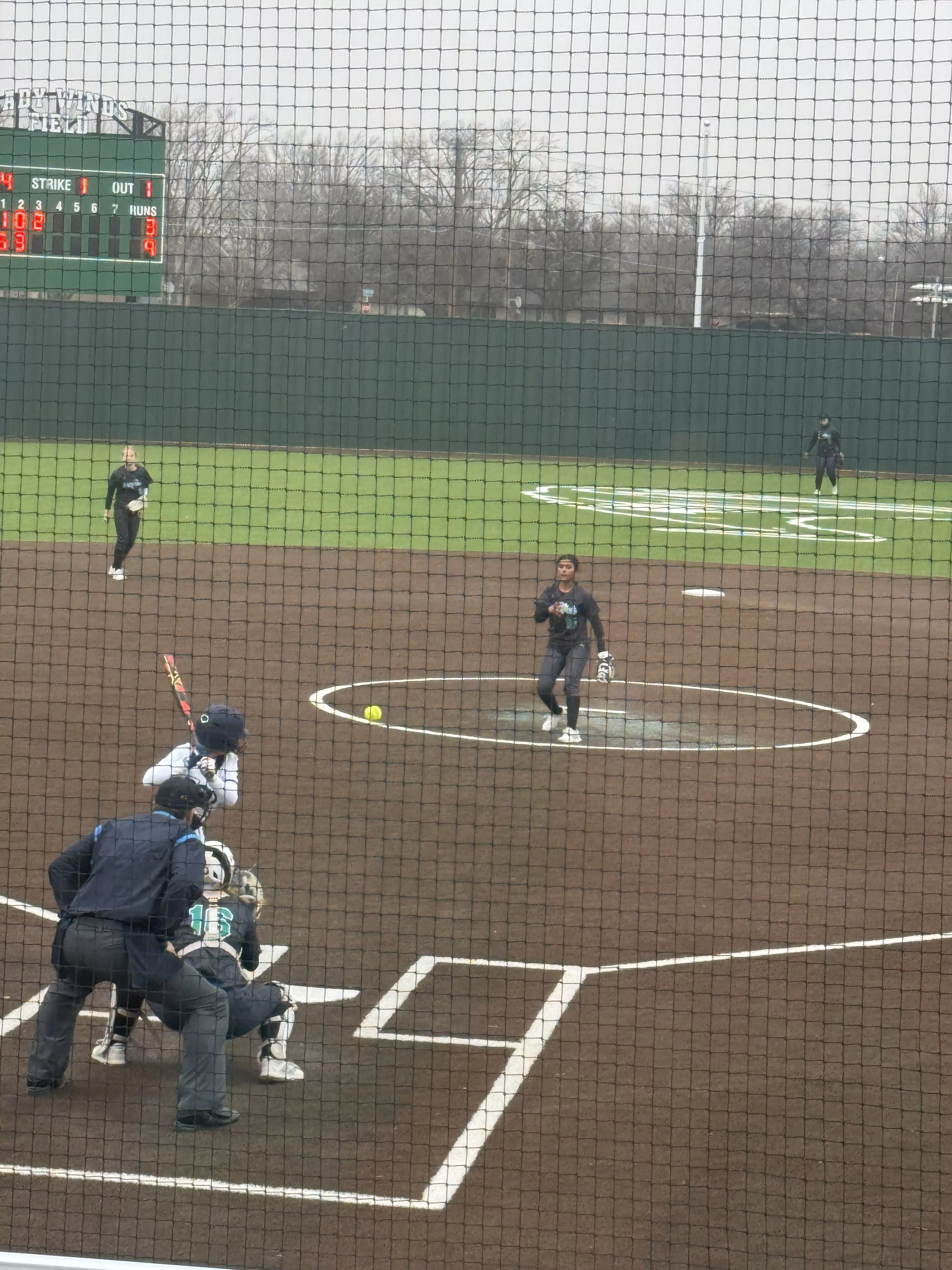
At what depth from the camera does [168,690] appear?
57.5 feet

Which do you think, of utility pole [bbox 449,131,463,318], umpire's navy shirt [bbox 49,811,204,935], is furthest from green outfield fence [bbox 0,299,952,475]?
umpire's navy shirt [bbox 49,811,204,935]

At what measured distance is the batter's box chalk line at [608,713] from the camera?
1541 centimetres

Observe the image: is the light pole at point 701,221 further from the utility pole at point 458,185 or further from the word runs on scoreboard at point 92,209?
the word runs on scoreboard at point 92,209

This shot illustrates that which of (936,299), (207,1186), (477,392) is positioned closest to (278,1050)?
(207,1186)

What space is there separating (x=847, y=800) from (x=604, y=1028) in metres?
5.64

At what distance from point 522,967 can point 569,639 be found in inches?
247

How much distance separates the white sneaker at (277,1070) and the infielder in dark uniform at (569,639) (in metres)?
7.62

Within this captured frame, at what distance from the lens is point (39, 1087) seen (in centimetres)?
788

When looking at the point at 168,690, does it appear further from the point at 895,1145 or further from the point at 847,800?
the point at 895,1145

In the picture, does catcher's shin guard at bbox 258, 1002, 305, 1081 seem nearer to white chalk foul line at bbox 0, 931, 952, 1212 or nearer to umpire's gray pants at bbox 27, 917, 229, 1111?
umpire's gray pants at bbox 27, 917, 229, 1111

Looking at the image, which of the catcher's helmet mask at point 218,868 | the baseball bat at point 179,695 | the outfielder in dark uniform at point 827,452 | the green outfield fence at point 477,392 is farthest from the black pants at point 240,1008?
the green outfield fence at point 477,392

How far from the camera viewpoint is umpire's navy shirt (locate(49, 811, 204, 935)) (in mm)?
7668

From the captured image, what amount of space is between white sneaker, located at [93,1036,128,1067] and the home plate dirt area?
0.05 m

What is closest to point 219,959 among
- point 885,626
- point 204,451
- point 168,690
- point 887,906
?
point 887,906
